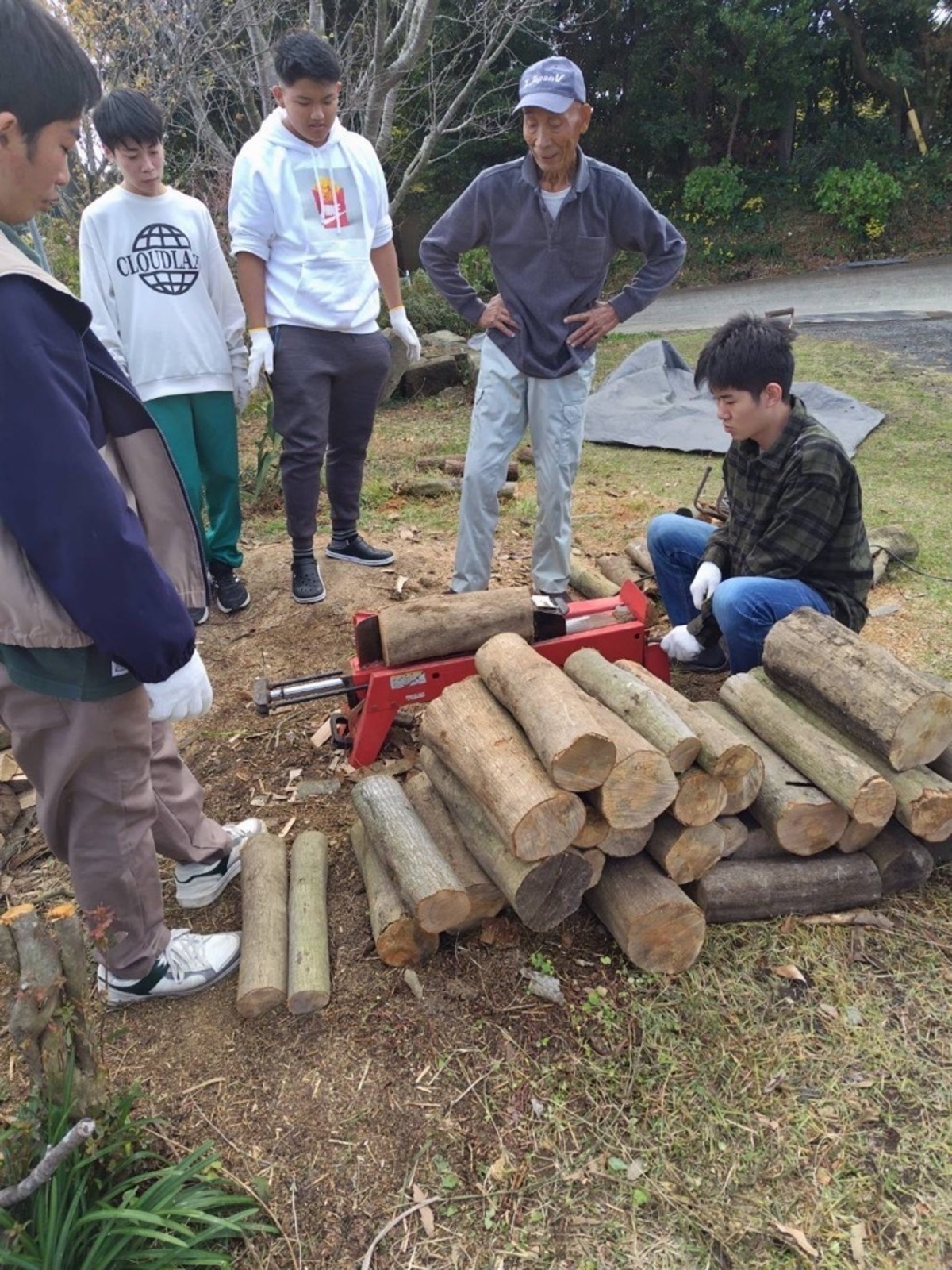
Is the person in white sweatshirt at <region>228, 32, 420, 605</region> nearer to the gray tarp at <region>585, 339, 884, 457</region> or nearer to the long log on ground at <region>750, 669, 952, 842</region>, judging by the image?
the long log on ground at <region>750, 669, 952, 842</region>

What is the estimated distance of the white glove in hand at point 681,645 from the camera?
10.3 feet

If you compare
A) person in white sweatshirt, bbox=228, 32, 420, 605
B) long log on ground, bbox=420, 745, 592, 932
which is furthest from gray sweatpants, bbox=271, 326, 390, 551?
long log on ground, bbox=420, 745, 592, 932

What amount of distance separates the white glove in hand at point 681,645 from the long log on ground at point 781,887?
0.91 metres

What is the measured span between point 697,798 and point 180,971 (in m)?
1.38

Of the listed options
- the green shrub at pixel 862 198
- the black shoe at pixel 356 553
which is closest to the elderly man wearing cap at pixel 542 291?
the black shoe at pixel 356 553

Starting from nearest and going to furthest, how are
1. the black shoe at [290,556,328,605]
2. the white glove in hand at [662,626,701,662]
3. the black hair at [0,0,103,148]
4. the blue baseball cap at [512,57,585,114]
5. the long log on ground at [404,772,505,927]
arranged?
the black hair at [0,0,103,148] → the long log on ground at [404,772,505,927] → the white glove in hand at [662,626,701,662] → the blue baseball cap at [512,57,585,114] → the black shoe at [290,556,328,605]

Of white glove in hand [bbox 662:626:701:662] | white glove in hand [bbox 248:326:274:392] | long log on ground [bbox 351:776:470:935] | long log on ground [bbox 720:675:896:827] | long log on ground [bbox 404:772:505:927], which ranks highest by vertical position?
white glove in hand [bbox 248:326:274:392]

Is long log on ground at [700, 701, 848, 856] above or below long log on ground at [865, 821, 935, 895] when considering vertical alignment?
above

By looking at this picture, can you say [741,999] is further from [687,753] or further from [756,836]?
[687,753]

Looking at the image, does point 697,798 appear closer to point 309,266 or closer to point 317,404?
point 317,404

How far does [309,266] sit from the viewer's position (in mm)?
3682

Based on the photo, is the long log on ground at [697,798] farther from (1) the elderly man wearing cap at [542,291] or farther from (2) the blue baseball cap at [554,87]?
(2) the blue baseball cap at [554,87]

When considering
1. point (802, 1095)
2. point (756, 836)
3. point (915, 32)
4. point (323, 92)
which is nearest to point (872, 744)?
point (756, 836)

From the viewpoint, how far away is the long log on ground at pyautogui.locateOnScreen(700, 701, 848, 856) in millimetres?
2330
